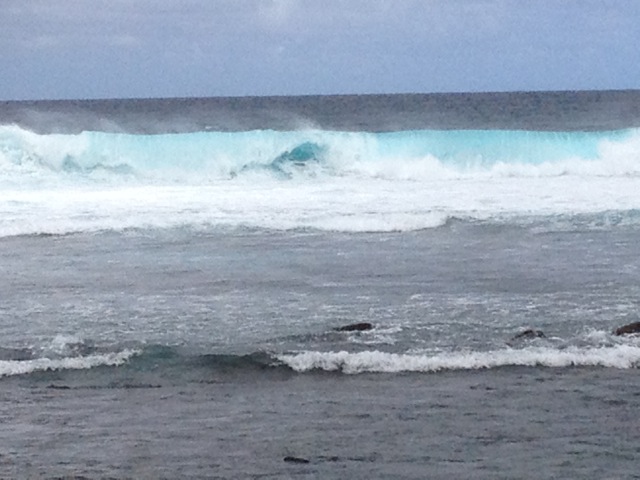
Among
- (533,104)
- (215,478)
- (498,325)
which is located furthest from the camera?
(533,104)

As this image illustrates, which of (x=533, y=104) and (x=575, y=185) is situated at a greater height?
(x=533, y=104)

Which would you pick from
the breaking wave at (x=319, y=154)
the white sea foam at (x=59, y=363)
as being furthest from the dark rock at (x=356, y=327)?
the breaking wave at (x=319, y=154)

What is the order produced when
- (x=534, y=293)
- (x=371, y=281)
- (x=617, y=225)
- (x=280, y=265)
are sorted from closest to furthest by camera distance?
1. (x=534, y=293)
2. (x=371, y=281)
3. (x=280, y=265)
4. (x=617, y=225)

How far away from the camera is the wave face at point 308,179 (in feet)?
56.2

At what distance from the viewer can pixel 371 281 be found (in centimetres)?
1128

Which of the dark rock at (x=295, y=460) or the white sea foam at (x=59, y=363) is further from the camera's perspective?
the white sea foam at (x=59, y=363)

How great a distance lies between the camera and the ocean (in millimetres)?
6098

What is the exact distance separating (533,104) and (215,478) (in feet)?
224

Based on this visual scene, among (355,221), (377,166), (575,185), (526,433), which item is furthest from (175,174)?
(526,433)

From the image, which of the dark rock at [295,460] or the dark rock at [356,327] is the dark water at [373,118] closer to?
the dark rock at [356,327]

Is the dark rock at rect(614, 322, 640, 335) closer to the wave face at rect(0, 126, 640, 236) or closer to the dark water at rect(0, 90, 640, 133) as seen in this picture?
the wave face at rect(0, 126, 640, 236)

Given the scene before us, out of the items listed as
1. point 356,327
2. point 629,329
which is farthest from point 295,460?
point 629,329

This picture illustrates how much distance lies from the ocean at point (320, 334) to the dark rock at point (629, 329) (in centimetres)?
12

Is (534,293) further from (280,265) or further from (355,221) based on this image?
(355,221)
